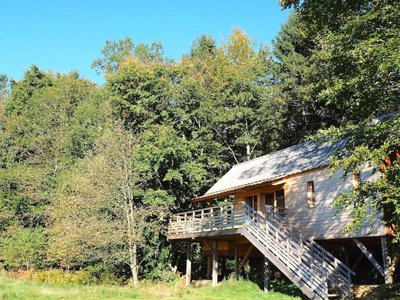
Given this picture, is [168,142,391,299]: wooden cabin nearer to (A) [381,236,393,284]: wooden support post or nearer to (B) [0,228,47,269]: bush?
(A) [381,236,393,284]: wooden support post

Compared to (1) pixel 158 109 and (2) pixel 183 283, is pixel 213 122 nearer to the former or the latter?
(1) pixel 158 109

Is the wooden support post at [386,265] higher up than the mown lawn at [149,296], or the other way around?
the wooden support post at [386,265]

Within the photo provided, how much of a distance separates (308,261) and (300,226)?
154 inches

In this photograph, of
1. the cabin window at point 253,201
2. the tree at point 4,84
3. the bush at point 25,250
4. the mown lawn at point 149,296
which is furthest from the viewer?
the tree at point 4,84

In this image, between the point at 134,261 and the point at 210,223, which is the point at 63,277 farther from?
the point at 210,223

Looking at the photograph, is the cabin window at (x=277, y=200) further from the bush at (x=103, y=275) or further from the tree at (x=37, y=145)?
the tree at (x=37, y=145)

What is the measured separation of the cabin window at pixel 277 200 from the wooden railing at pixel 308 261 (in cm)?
180

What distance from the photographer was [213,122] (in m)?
33.9

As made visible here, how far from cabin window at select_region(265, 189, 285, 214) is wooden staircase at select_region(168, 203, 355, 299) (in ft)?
2.18

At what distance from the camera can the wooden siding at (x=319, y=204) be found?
17438 mm

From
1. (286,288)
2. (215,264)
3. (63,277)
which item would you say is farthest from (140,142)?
(286,288)

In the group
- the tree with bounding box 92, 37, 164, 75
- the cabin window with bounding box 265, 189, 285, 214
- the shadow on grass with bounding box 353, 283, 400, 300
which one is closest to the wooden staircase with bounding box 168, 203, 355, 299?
the shadow on grass with bounding box 353, 283, 400, 300

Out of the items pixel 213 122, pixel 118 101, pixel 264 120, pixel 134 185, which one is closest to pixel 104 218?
pixel 134 185

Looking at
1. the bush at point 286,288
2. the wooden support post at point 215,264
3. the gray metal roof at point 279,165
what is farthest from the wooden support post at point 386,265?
the wooden support post at point 215,264
